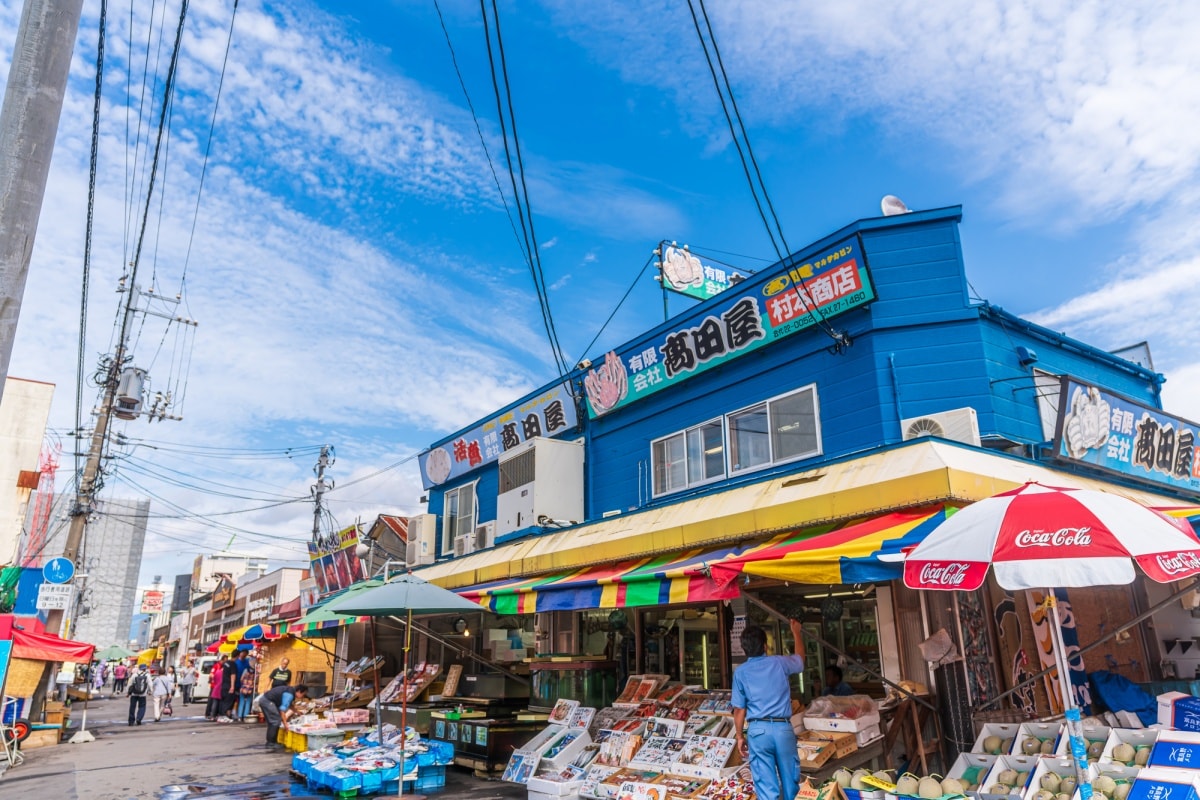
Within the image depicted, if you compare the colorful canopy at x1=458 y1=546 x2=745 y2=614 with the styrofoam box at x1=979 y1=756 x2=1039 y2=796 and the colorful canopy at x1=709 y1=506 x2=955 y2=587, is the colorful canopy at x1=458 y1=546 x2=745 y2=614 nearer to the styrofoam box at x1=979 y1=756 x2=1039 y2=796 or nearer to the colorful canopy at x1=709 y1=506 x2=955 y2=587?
the colorful canopy at x1=709 y1=506 x2=955 y2=587

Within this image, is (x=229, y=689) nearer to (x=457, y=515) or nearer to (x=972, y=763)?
(x=457, y=515)

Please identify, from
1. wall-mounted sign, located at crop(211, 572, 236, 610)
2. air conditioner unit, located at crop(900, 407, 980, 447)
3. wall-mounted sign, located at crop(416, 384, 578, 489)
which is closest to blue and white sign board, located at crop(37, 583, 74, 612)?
wall-mounted sign, located at crop(416, 384, 578, 489)

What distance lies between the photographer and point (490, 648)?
16.8 metres

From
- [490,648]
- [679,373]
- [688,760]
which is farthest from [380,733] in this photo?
[679,373]

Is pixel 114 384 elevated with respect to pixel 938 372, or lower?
elevated

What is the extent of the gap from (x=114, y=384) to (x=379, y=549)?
1013 centimetres

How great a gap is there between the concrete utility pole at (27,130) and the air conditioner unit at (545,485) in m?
11.2

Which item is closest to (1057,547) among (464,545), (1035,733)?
(1035,733)

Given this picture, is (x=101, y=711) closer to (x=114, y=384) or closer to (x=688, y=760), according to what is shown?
(x=114, y=384)

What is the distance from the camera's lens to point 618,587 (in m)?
9.68

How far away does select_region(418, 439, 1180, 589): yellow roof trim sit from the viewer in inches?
301

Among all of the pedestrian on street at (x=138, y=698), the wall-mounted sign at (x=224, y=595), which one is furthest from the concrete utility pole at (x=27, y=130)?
the wall-mounted sign at (x=224, y=595)

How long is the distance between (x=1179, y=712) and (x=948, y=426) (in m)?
3.64

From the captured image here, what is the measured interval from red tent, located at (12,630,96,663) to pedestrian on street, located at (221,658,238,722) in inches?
281
